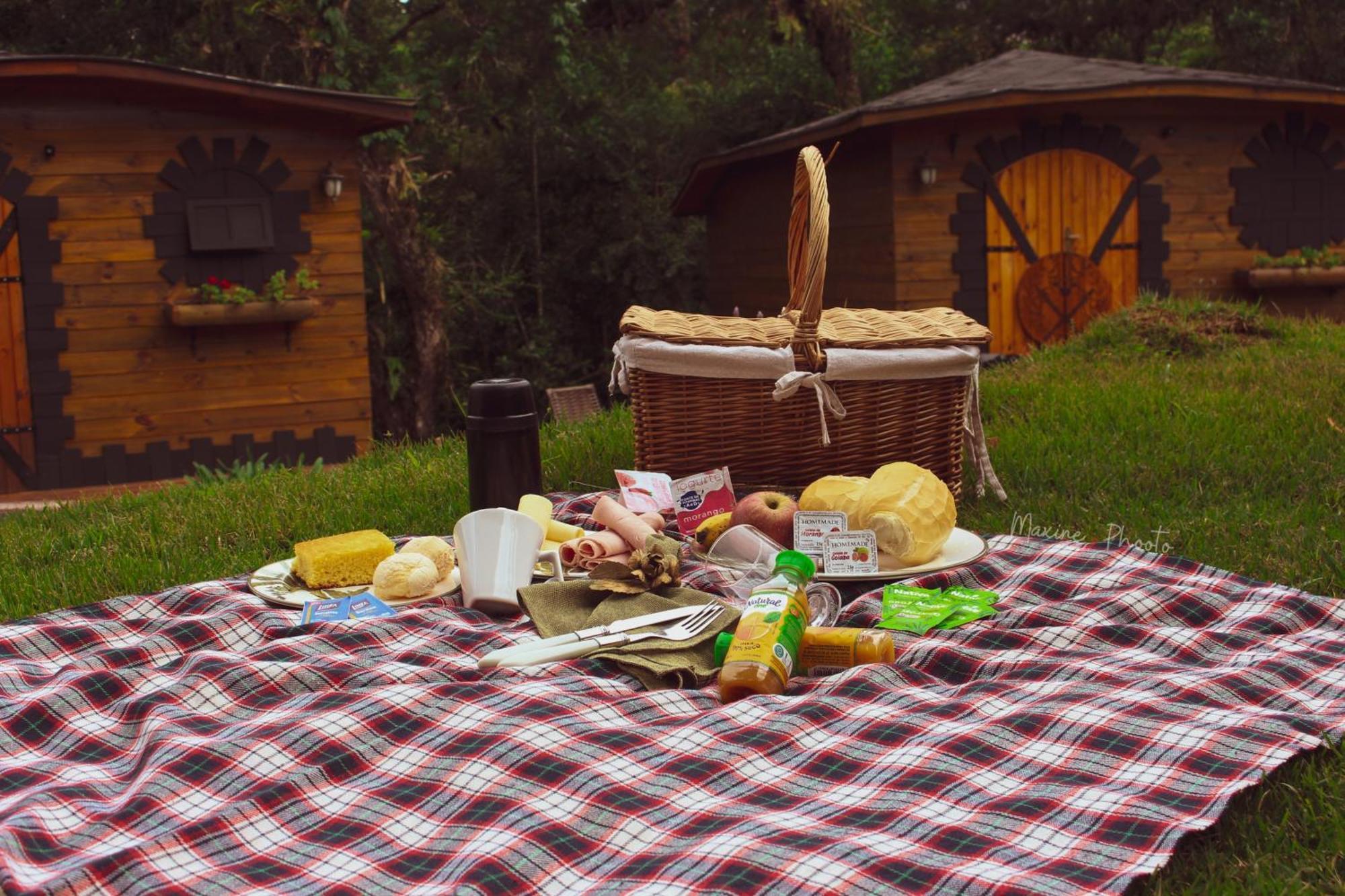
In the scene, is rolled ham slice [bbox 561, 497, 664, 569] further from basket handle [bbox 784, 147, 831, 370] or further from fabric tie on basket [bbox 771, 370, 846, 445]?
basket handle [bbox 784, 147, 831, 370]

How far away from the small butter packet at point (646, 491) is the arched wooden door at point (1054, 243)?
8893 mm

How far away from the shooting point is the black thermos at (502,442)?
362 cm

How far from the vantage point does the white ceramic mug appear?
3.04m

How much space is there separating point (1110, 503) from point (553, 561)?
1.96 meters

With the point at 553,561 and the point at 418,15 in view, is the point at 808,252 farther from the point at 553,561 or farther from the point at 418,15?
the point at 418,15

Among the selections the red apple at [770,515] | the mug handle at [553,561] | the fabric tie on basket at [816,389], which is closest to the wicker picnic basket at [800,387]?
the fabric tie on basket at [816,389]

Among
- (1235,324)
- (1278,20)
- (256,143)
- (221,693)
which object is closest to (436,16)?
(256,143)

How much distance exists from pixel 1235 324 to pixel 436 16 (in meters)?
14.2

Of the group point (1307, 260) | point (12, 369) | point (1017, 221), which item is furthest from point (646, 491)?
point (1307, 260)

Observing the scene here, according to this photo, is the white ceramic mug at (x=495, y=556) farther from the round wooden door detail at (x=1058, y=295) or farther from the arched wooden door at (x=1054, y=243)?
the round wooden door detail at (x=1058, y=295)

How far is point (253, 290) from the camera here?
10086 mm

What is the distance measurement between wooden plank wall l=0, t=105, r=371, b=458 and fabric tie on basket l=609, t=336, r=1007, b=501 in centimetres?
678

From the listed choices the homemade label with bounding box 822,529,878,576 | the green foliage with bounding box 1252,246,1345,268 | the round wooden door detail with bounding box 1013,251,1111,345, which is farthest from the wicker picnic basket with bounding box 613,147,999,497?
the green foliage with bounding box 1252,246,1345,268

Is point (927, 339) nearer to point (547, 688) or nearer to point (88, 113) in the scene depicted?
point (547, 688)
